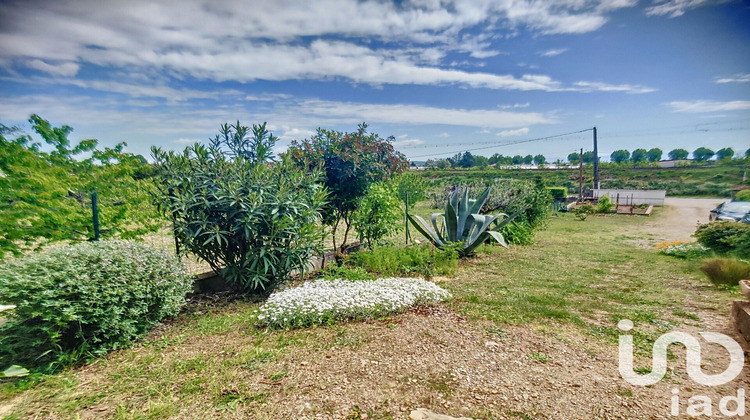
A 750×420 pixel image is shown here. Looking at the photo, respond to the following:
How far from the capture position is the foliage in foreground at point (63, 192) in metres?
3.04

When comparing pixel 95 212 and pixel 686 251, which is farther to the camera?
pixel 686 251

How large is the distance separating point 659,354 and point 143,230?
5.12 m

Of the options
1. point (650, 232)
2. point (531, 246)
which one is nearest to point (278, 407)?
point (531, 246)

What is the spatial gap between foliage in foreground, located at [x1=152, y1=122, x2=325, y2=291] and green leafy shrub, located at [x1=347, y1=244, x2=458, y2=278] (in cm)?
115

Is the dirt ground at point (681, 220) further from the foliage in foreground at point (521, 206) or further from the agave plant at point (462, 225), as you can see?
the agave plant at point (462, 225)

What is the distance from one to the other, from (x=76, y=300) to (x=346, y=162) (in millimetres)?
3774

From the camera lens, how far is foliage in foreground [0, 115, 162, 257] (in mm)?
3043

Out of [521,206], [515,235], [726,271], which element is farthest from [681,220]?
[726,271]

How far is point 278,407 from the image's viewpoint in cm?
202

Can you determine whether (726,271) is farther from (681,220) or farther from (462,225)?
(681,220)

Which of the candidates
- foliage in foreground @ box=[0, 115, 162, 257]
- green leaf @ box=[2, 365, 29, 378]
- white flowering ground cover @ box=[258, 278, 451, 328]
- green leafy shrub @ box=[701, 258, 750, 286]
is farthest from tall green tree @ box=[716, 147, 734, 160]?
foliage in foreground @ box=[0, 115, 162, 257]

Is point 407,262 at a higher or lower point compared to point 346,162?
lower

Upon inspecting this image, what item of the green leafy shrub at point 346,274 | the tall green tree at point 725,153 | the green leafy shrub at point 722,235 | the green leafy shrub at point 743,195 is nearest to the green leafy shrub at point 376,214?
the green leafy shrub at point 346,274

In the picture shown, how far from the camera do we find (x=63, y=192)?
3.27 metres
